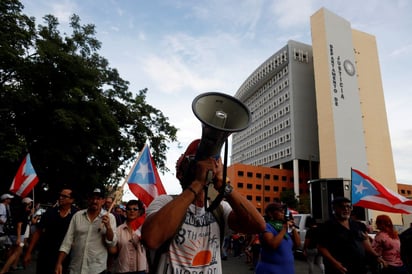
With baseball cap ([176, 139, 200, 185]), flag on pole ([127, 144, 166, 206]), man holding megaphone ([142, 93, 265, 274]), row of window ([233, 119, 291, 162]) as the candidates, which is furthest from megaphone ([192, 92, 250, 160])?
row of window ([233, 119, 291, 162])

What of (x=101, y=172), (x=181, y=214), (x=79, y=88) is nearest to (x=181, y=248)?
(x=181, y=214)

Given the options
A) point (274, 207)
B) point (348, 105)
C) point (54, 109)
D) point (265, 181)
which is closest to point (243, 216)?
point (274, 207)

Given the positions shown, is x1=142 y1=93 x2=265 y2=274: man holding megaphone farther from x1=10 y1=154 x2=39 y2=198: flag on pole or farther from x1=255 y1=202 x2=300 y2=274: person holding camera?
x1=10 y1=154 x2=39 y2=198: flag on pole

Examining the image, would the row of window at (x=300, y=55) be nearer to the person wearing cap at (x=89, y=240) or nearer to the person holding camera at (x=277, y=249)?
the person holding camera at (x=277, y=249)

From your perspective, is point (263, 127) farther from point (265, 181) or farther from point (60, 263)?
point (60, 263)

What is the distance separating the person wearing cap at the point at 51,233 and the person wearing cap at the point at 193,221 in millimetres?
3289

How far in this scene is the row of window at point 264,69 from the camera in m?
68.4

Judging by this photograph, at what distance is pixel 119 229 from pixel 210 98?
12.3 ft

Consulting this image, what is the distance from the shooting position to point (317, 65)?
58.7 metres

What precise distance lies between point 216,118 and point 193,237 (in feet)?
2.30

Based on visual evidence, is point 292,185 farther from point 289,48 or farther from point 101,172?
point 101,172

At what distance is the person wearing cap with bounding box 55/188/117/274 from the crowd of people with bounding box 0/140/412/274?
1 centimetres

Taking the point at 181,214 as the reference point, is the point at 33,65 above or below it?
above

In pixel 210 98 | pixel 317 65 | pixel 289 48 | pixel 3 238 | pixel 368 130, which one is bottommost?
pixel 3 238
